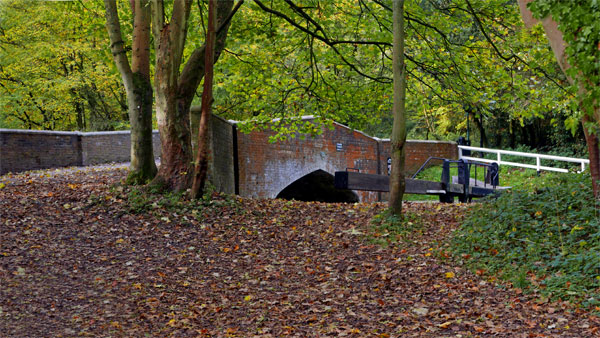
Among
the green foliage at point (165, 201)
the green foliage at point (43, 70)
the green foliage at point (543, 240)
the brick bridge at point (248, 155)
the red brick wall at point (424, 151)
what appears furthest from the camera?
the red brick wall at point (424, 151)

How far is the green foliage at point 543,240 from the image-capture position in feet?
21.7

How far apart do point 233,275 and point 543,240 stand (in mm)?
4212

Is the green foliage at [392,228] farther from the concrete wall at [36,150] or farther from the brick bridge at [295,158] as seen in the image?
the concrete wall at [36,150]

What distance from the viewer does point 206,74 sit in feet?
34.8

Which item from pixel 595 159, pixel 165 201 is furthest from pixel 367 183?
pixel 595 159

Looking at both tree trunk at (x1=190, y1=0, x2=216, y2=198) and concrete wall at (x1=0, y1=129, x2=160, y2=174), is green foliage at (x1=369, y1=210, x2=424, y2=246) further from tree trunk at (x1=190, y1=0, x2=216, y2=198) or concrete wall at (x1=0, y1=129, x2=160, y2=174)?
concrete wall at (x1=0, y1=129, x2=160, y2=174)

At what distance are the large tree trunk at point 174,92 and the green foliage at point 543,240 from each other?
542 centimetres

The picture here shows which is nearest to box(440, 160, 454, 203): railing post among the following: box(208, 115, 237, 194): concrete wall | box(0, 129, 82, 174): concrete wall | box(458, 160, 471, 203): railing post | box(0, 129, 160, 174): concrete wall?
box(458, 160, 471, 203): railing post

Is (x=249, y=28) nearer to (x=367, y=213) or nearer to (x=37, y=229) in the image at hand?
(x=367, y=213)

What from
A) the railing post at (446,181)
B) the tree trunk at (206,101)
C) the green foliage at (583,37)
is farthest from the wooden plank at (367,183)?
the green foliage at (583,37)

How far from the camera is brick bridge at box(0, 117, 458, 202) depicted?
17.0 metres

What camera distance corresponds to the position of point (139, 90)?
484 inches

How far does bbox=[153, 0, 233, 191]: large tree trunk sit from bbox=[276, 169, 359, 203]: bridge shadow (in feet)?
38.6

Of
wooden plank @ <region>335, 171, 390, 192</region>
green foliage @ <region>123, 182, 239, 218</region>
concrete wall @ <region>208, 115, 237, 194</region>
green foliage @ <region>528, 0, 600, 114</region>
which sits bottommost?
green foliage @ <region>123, 182, 239, 218</region>
